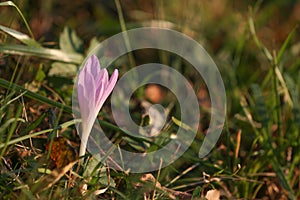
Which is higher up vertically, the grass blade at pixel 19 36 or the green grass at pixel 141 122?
the grass blade at pixel 19 36

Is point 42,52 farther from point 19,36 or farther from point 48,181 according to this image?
point 48,181

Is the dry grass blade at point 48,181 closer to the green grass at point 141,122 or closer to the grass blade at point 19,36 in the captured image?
the green grass at point 141,122

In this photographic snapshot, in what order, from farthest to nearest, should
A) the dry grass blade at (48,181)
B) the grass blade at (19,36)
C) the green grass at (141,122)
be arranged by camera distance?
the grass blade at (19,36), the green grass at (141,122), the dry grass blade at (48,181)

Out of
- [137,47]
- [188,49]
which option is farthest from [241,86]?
[137,47]

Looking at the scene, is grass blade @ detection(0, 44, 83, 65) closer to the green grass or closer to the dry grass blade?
Result: the green grass

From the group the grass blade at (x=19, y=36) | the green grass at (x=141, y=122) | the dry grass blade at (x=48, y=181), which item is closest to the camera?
the dry grass blade at (x=48, y=181)

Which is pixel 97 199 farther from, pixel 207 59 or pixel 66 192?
pixel 207 59

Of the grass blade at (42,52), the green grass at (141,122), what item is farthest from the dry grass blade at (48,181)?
the grass blade at (42,52)

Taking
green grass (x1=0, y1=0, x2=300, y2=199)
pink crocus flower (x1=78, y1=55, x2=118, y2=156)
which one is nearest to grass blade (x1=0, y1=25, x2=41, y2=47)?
green grass (x1=0, y1=0, x2=300, y2=199)
